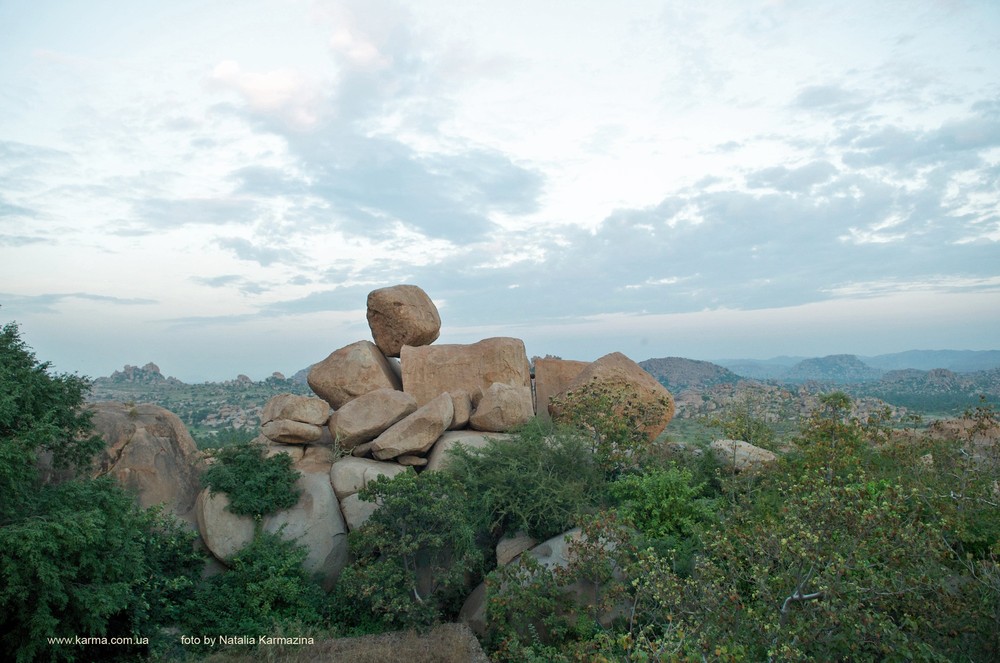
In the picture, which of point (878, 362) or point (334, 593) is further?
point (878, 362)

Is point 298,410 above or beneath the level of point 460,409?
above

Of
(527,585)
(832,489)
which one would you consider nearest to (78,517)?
(527,585)

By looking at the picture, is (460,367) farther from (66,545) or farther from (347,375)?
(66,545)

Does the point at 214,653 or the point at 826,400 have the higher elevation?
the point at 826,400

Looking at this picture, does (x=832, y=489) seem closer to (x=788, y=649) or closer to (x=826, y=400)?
(x=788, y=649)

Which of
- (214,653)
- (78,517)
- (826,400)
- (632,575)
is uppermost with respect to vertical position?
(826,400)

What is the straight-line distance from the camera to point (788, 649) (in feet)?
18.6

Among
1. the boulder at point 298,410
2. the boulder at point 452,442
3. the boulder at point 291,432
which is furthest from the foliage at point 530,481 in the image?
the boulder at point 298,410

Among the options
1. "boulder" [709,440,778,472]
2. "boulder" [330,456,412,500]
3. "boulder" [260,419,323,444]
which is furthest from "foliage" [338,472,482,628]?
"boulder" [709,440,778,472]

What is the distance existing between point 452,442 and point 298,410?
3.83 metres

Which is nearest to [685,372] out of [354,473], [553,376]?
[553,376]

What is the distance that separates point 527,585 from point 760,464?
20.2 feet

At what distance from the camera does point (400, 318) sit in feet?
57.2

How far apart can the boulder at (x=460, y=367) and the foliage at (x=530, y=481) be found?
11.5 feet
